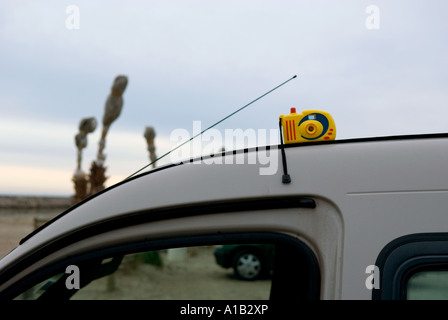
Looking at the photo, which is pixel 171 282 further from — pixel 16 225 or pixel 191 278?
pixel 16 225

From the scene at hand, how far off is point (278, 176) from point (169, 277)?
12370mm

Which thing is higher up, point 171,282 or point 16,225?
point 16,225

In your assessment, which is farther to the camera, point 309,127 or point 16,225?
point 16,225

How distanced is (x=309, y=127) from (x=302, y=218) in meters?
0.37

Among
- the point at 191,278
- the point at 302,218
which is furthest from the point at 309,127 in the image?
the point at 191,278

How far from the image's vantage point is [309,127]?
1644 millimetres

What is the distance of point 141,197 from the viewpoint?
4.92 feet

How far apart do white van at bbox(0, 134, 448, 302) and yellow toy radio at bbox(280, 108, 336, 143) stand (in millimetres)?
58

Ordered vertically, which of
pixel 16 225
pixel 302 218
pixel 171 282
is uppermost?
pixel 16 225

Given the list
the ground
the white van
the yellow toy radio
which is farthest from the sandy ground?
the yellow toy radio

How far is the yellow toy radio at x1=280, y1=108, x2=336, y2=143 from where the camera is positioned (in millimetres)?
1636
